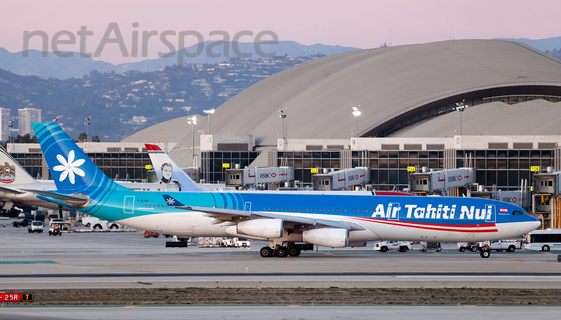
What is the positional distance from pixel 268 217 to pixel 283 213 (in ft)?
4.98

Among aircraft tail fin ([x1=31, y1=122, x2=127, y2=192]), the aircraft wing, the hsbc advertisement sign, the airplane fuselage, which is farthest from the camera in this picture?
the hsbc advertisement sign

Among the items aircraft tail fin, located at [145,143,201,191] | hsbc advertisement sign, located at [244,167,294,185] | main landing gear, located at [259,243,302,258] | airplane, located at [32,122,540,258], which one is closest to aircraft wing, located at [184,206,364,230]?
airplane, located at [32,122,540,258]

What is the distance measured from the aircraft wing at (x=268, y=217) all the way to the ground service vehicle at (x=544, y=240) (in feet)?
59.8

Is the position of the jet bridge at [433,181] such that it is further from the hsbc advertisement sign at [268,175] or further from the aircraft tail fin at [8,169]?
the aircraft tail fin at [8,169]

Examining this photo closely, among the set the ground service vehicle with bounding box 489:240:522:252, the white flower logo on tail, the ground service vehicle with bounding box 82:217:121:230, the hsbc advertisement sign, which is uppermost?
the white flower logo on tail

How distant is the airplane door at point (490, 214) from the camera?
39500 millimetres

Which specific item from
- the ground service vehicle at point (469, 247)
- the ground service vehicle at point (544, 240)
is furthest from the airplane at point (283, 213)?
the ground service vehicle at point (544, 240)

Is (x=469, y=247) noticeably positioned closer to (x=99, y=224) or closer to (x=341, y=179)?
(x=341, y=179)

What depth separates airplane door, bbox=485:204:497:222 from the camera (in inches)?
1555

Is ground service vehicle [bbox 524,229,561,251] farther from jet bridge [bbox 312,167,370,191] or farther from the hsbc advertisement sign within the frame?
the hsbc advertisement sign

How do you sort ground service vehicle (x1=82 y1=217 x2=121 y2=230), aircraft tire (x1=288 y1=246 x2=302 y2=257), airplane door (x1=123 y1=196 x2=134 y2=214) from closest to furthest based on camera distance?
1. aircraft tire (x1=288 y1=246 x2=302 y2=257)
2. airplane door (x1=123 y1=196 x2=134 y2=214)
3. ground service vehicle (x1=82 y1=217 x2=121 y2=230)

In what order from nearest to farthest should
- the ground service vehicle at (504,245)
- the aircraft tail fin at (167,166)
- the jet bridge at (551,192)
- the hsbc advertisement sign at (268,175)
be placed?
the ground service vehicle at (504,245) < the jet bridge at (551,192) < the aircraft tail fin at (167,166) < the hsbc advertisement sign at (268,175)

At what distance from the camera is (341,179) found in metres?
74.0

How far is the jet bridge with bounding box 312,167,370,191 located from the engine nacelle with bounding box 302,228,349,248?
3270cm
